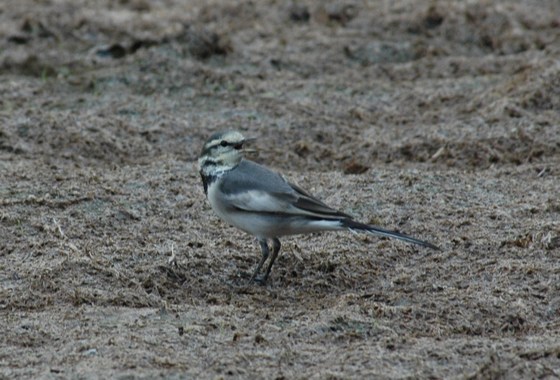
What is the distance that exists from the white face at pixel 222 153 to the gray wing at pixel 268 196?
11 centimetres

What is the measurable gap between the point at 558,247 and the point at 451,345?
1769 mm

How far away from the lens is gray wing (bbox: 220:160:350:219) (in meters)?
6.76

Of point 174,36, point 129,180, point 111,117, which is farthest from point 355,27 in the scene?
point 129,180

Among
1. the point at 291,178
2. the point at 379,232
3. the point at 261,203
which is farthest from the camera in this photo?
the point at 291,178

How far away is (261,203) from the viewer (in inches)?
269

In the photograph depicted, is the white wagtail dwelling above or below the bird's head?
below

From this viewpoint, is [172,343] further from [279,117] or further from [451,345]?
[279,117]

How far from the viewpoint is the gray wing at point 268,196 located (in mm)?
6758

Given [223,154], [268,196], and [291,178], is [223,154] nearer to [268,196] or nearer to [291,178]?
[268,196]

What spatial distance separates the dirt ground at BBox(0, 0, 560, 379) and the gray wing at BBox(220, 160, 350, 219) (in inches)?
16.0

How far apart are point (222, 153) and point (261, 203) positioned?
458mm

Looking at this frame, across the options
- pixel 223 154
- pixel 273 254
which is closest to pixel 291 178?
pixel 223 154

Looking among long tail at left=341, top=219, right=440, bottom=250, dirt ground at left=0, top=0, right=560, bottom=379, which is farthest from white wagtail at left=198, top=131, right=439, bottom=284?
dirt ground at left=0, top=0, right=560, bottom=379

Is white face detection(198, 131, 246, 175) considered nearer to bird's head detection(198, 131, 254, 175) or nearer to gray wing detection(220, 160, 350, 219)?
bird's head detection(198, 131, 254, 175)
